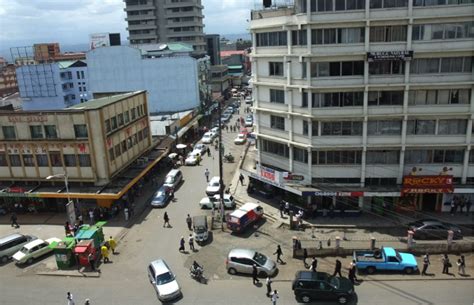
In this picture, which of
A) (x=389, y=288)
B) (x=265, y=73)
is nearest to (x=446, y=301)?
(x=389, y=288)

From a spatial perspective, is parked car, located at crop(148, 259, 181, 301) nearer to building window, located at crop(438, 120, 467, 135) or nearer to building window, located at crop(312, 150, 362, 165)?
building window, located at crop(312, 150, 362, 165)

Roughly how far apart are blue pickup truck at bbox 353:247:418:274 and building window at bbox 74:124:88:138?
2937cm

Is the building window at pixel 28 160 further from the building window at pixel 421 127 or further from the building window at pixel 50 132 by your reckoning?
the building window at pixel 421 127

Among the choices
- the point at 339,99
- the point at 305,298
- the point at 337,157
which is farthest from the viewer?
the point at 337,157

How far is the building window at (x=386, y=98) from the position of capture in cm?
3731

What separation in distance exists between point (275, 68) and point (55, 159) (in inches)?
1000

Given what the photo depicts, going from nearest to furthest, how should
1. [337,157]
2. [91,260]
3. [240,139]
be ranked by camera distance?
[91,260]
[337,157]
[240,139]

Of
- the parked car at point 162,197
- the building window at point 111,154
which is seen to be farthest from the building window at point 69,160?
the parked car at point 162,197

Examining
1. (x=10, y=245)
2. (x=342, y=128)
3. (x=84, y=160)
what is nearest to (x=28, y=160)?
(x=84, y=160)

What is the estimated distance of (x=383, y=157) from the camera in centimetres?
3922

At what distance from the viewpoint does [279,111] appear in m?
41.5

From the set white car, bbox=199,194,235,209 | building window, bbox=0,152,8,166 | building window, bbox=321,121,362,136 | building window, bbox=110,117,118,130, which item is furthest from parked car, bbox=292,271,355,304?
building window, bbox=0,152,8,166

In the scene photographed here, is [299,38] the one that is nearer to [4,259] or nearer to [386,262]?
Result: [386,262]

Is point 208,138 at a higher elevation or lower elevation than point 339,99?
lower
